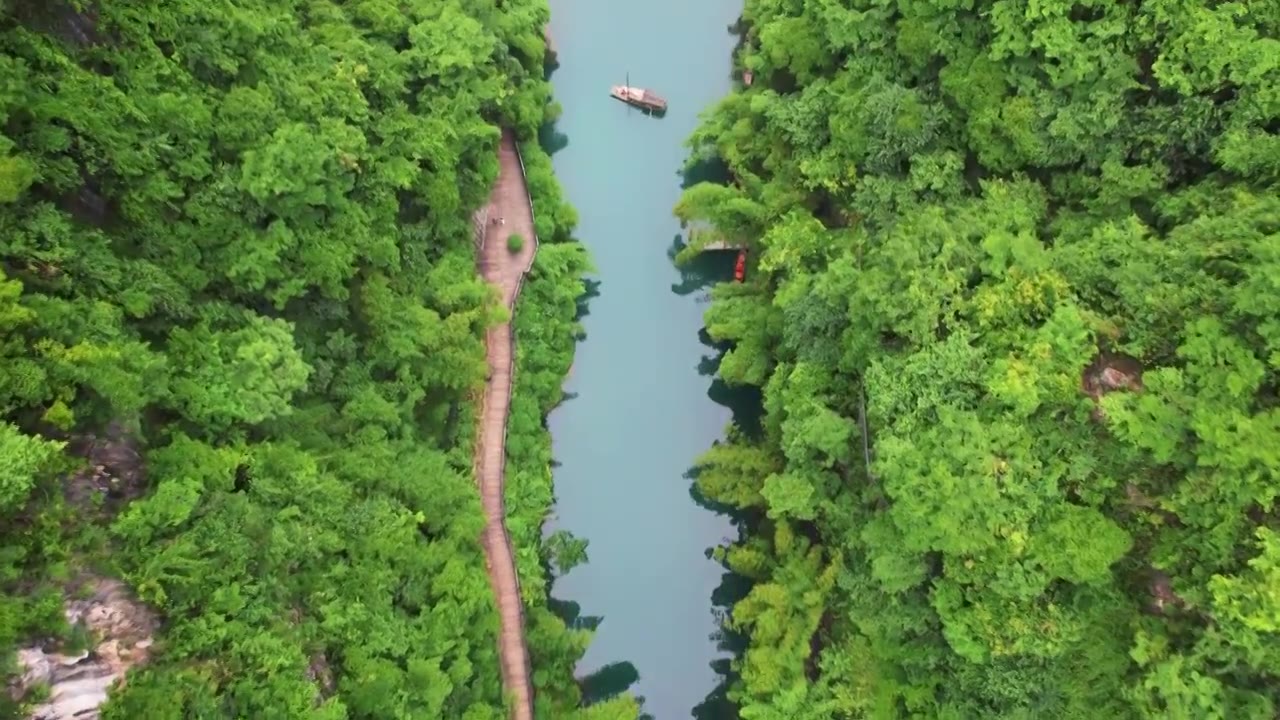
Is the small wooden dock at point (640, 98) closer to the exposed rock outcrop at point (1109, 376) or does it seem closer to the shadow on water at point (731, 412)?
the shadow on water at point (731, 412)

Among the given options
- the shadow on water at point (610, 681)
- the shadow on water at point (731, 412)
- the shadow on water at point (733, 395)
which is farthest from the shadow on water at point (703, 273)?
the shadow on water at point (610, 681)

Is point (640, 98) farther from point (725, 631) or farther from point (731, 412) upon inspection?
point (725, 631)

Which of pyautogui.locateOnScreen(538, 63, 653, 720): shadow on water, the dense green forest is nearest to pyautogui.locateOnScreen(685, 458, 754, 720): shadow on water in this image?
pyautogui.locateOnScreen(538, 63, 653, 720): shadow on water

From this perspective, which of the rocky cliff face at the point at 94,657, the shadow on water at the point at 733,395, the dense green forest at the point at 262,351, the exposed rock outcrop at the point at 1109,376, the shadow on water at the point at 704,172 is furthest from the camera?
the shadow on water at the point at 704,172

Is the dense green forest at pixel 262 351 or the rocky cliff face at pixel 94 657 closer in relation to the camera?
the rocky cliff face at pixel 94 657

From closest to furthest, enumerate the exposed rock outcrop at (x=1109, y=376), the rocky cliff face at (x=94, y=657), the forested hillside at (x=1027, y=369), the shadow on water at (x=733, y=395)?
the rocky cliff face at (x=94, y=657) → the forested hillside at (x=1027, y=369) → the exposed rock outcrop at (x=1109, y=376) → the shadow on water at (x=733, y=395)

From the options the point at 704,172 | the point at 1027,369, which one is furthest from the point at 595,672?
the point at 704,172

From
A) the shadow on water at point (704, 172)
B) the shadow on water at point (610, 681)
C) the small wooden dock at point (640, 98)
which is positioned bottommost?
the shadow on water at point (610, 681)

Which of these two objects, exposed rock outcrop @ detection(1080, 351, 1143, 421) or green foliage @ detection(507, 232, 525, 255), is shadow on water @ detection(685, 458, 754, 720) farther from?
exposed rock outcrop @ detection(1080, 351, 1143, 421)
